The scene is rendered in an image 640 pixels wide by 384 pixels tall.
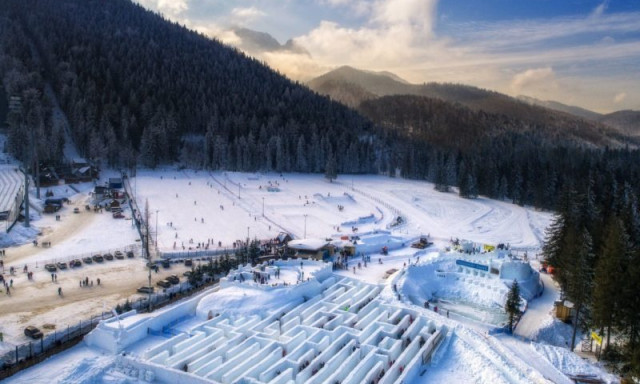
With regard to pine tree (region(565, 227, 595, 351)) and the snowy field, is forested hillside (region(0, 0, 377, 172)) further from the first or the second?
pine tree (region(565, 227, 595, 351))

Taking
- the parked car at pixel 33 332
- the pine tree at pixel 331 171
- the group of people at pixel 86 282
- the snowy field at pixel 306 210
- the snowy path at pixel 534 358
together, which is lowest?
the snowy path at pixel 534 358

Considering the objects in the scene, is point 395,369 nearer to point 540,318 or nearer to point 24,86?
point 540,318

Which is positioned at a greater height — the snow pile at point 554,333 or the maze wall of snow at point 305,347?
the maze wall of snow at point 305,347

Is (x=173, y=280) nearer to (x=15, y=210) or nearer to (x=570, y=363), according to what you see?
(x=570, y=363)

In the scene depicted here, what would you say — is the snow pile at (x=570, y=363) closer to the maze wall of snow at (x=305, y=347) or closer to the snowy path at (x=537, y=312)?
the snowy path at (x=537, y=312)

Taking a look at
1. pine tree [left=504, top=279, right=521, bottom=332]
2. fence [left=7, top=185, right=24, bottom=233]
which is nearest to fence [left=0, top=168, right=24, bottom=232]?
fence [left=7, top=185, right=24, bottom=233]

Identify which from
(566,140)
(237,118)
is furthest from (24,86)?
(566,140)

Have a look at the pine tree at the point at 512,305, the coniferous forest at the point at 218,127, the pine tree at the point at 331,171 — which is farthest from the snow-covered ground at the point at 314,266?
the coniferous forest at the point at 218,127
